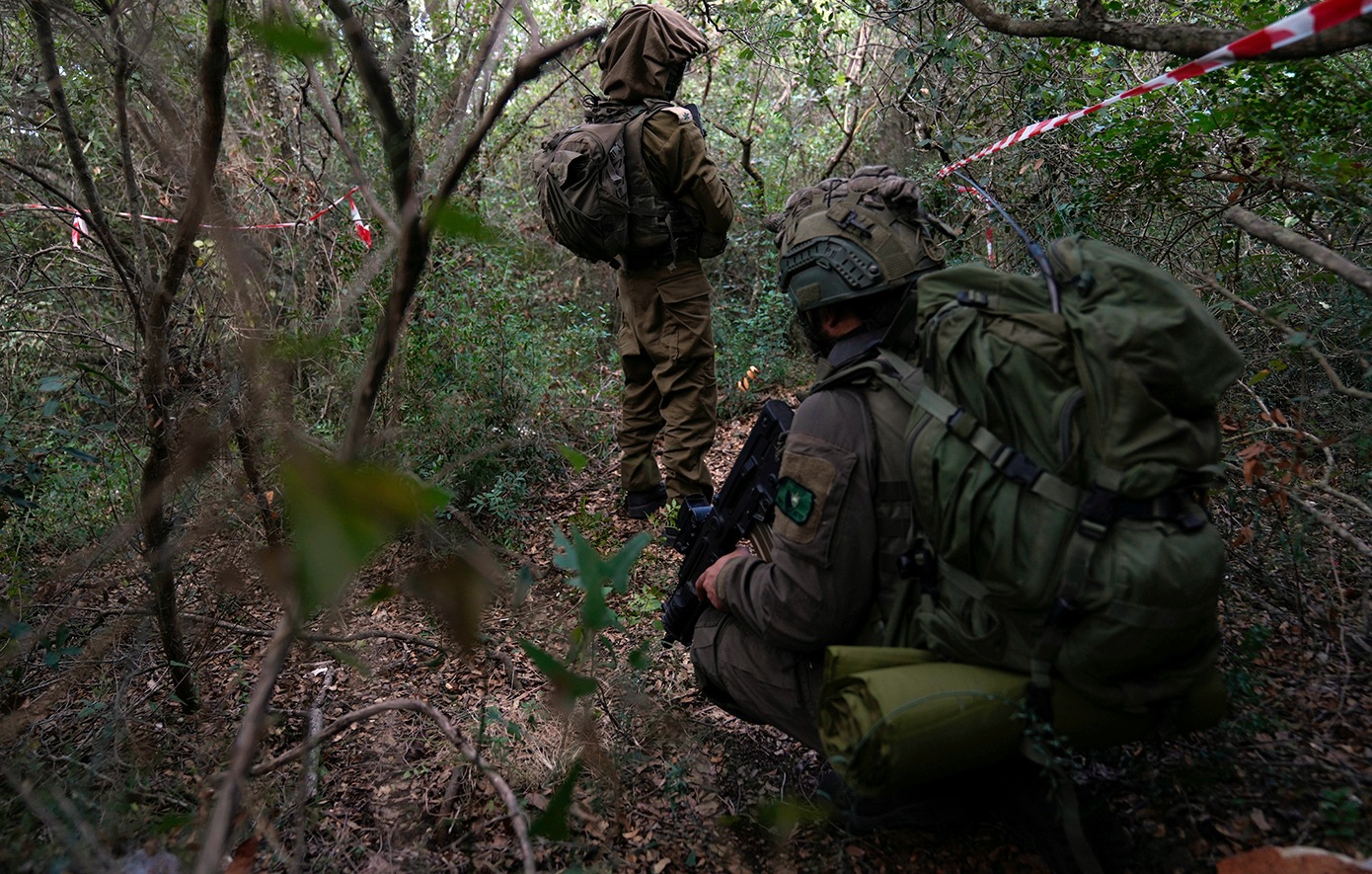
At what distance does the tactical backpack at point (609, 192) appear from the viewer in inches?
148

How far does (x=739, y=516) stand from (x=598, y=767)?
0.83m

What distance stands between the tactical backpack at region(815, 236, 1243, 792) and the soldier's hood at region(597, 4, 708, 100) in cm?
260

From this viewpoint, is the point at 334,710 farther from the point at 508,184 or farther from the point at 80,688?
the point at 508,184

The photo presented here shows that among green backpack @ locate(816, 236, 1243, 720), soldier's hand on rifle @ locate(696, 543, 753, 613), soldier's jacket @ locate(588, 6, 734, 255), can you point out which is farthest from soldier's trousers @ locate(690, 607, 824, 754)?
soldier's jacket @ locate(588, 6, 734, 255)

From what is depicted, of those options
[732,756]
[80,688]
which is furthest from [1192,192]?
[80,688]

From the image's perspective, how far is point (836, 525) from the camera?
1919 mm

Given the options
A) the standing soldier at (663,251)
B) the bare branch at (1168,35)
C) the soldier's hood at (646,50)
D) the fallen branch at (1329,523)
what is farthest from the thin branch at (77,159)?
the fallen branch at (1329,523)

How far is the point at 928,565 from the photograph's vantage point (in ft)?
5.86

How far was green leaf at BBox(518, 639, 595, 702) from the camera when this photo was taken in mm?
1400

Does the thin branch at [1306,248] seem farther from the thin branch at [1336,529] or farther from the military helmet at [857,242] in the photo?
the military helmet at [857,242]

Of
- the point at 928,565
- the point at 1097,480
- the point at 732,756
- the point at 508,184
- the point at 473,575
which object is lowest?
the point at 732,756

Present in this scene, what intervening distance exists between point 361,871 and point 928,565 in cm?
163

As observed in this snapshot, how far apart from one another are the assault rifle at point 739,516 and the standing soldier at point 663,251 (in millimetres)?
1472

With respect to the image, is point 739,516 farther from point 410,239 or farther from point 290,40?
point 290,40
